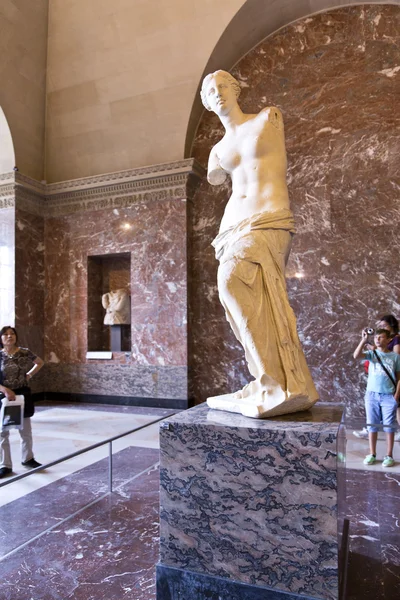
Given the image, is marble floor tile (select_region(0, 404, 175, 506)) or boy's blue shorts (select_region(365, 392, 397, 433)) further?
boy's blue shorts (select_region(365, 392, 397, 433))

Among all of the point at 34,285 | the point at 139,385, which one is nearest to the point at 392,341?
the point at 139,385

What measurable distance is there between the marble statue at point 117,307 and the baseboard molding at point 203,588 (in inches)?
270

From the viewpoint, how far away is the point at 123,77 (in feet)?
27.6

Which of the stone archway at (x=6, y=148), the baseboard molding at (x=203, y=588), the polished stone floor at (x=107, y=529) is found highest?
the stone archway at (x=6, y=148)

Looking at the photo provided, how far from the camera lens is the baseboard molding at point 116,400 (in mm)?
8055

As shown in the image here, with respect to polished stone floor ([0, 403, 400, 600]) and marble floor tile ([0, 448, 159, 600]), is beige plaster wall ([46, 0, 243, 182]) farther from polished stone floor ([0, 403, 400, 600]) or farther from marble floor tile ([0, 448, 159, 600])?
marble floor tile ([0, 448, 159, 600])

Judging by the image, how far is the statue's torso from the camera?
2.64 metres

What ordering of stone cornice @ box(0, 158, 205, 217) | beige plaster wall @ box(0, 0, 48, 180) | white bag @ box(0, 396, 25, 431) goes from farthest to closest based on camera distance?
stone cornice @ box(0, 158, 205, 217) → beige plaster wall @ box(0, 0, 48, 180) → white bag @ box(0, 396, 25, 431)

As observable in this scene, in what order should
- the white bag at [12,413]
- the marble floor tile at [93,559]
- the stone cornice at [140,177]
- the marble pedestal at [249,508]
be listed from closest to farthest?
the marble pedestal at [249,508] < the marble floor tile at [93,559] < the white bag at [12,413] < the stone cornice at [140,177]

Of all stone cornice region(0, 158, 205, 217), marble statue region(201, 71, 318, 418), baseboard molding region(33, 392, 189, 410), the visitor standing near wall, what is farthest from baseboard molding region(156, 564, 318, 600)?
stone cornice region(0, 158, 205, 217)

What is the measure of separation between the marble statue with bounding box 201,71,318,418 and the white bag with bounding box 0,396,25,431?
2.26 m

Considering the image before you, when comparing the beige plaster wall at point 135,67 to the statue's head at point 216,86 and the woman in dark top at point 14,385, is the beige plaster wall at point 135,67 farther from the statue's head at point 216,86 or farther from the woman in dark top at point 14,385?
the statue's head at point 216,86

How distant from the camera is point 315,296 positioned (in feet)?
23.9

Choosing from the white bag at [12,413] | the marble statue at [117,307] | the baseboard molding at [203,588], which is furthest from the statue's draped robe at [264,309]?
the marble statue at [117,307]
